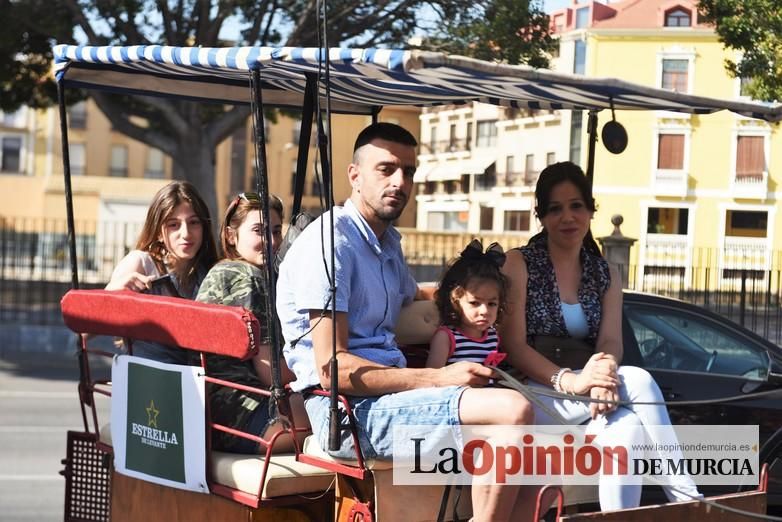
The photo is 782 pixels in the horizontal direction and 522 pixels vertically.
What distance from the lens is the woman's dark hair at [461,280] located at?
4668 millimetres

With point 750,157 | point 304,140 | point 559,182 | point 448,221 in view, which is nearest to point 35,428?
point 448,221

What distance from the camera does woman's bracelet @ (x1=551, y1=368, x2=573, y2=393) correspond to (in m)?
4.76

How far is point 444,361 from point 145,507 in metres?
1.34

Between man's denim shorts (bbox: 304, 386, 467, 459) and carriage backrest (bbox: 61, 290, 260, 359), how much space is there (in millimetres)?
422

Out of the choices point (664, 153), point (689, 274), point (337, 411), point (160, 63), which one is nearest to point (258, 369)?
point (337, 411)

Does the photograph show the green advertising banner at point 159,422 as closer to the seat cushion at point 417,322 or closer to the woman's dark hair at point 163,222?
the woman's dark hair at point 163,222

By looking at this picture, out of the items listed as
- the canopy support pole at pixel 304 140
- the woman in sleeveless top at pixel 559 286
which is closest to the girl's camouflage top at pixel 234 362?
the canopy support pole at pixel 304 140

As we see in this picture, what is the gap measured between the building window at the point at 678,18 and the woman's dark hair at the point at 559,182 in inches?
210

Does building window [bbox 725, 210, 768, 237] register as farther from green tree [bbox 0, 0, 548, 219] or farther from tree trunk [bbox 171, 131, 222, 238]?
tree trunk [bbox 171, 131, 222, 238]

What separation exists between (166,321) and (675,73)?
149 inches

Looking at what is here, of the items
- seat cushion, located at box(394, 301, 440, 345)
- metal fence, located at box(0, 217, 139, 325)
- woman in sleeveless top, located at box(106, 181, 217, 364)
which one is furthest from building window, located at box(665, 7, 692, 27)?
metal fence, located at box(0, 217, 139, 325)

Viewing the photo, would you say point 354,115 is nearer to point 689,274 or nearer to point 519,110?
point 519,110

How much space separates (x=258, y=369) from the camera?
15.9ft

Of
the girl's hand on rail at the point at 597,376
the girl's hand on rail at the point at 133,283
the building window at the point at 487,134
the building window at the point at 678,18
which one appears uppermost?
the building window at the point at 678,18
